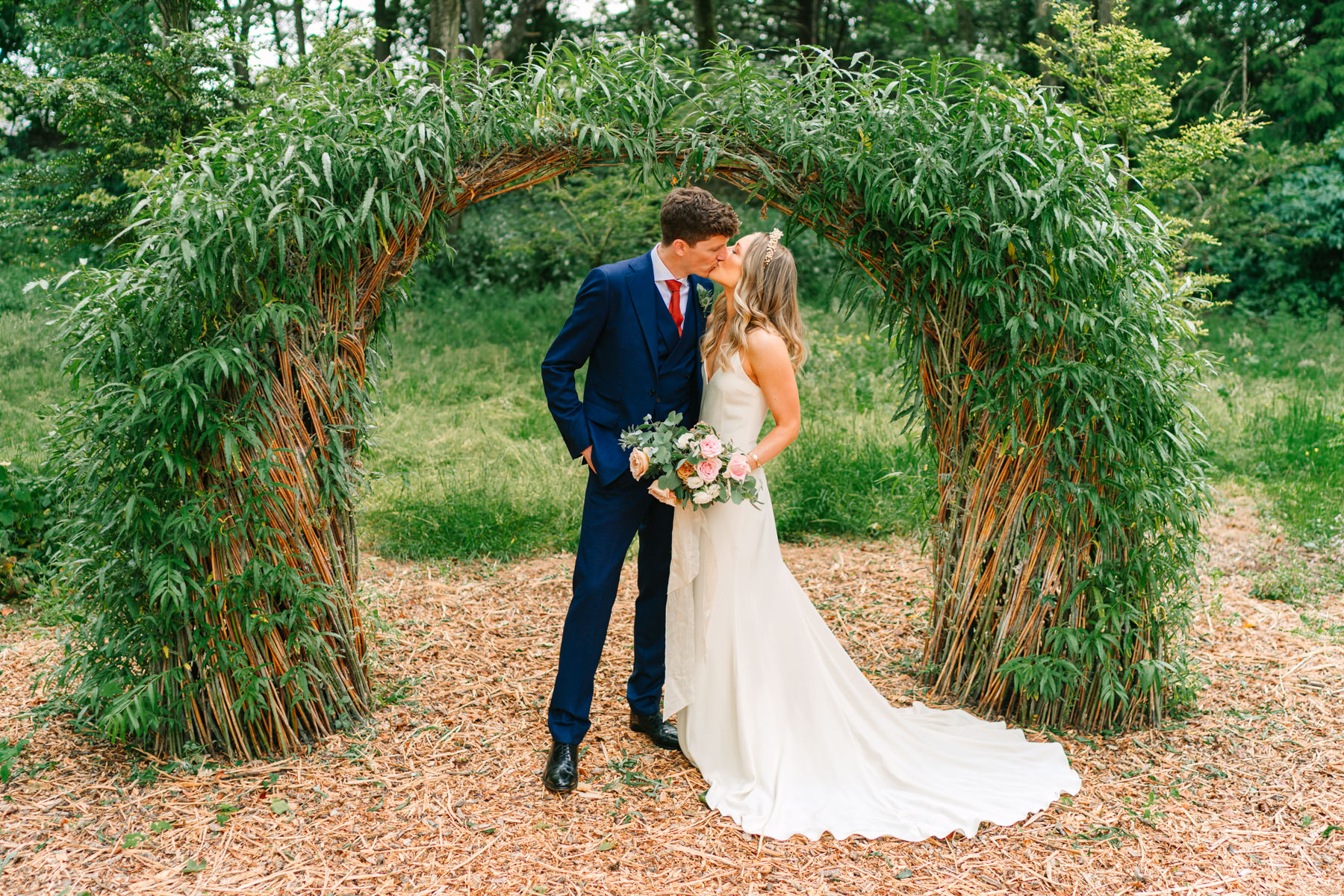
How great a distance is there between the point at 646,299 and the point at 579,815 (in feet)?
5.82

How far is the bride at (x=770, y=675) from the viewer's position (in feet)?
10.7

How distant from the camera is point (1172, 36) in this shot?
14.0 metres

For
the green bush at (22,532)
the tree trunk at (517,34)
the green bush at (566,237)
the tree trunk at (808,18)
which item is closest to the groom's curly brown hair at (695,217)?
the green bush at (22,532)

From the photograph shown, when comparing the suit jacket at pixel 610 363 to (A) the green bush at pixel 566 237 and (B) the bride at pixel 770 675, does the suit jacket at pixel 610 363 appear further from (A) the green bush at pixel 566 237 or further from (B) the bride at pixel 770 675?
(A) the green bush at pixel 566 237

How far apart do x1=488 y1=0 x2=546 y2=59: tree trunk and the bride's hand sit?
30.1ft

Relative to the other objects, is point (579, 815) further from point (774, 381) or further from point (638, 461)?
point (774, 381)

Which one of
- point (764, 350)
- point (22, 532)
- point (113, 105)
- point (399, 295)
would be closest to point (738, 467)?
point (764, 350)

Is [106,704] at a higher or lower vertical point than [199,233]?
lower

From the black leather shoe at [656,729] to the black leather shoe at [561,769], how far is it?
0.40 m

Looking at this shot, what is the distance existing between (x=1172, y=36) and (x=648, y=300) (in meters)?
14.2

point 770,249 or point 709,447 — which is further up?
point 770,249

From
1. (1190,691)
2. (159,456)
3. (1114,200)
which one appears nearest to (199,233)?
(159,456)

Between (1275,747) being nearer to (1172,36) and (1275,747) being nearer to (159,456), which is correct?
(159,456)

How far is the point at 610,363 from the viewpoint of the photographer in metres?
3.36
